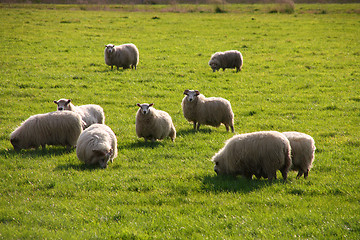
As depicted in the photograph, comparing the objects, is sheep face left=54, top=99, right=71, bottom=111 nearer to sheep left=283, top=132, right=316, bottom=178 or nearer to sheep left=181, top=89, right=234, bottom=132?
sheep left=181, top=89, right=234, bottom=132

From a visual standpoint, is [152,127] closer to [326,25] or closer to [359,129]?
[359,129]

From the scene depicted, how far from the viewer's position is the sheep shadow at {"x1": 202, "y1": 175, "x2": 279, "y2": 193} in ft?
25.5

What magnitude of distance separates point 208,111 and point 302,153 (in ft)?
15.2

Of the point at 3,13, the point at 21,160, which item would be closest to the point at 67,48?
the point at 3,13

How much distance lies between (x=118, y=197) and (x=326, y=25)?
3562cm

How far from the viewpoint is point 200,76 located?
20.3 meters

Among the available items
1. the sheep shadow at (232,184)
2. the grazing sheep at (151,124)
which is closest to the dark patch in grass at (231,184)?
the sheep shadow at (232,184)

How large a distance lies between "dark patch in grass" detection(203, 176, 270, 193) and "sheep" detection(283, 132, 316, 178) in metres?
0.90

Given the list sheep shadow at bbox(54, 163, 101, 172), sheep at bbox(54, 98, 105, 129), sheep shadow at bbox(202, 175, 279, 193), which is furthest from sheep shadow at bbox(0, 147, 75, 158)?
sheep shadow at bbox(202, 175, 279, 193)

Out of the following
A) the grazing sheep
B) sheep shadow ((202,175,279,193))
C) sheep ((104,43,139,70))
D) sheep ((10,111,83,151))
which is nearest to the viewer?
sheep shadow ((202,175,279,193))

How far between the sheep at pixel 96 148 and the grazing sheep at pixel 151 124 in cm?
160

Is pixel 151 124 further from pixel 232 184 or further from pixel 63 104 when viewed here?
pixel 232 184

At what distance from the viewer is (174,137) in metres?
11.8

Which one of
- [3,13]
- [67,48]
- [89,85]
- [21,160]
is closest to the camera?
[21,160]
